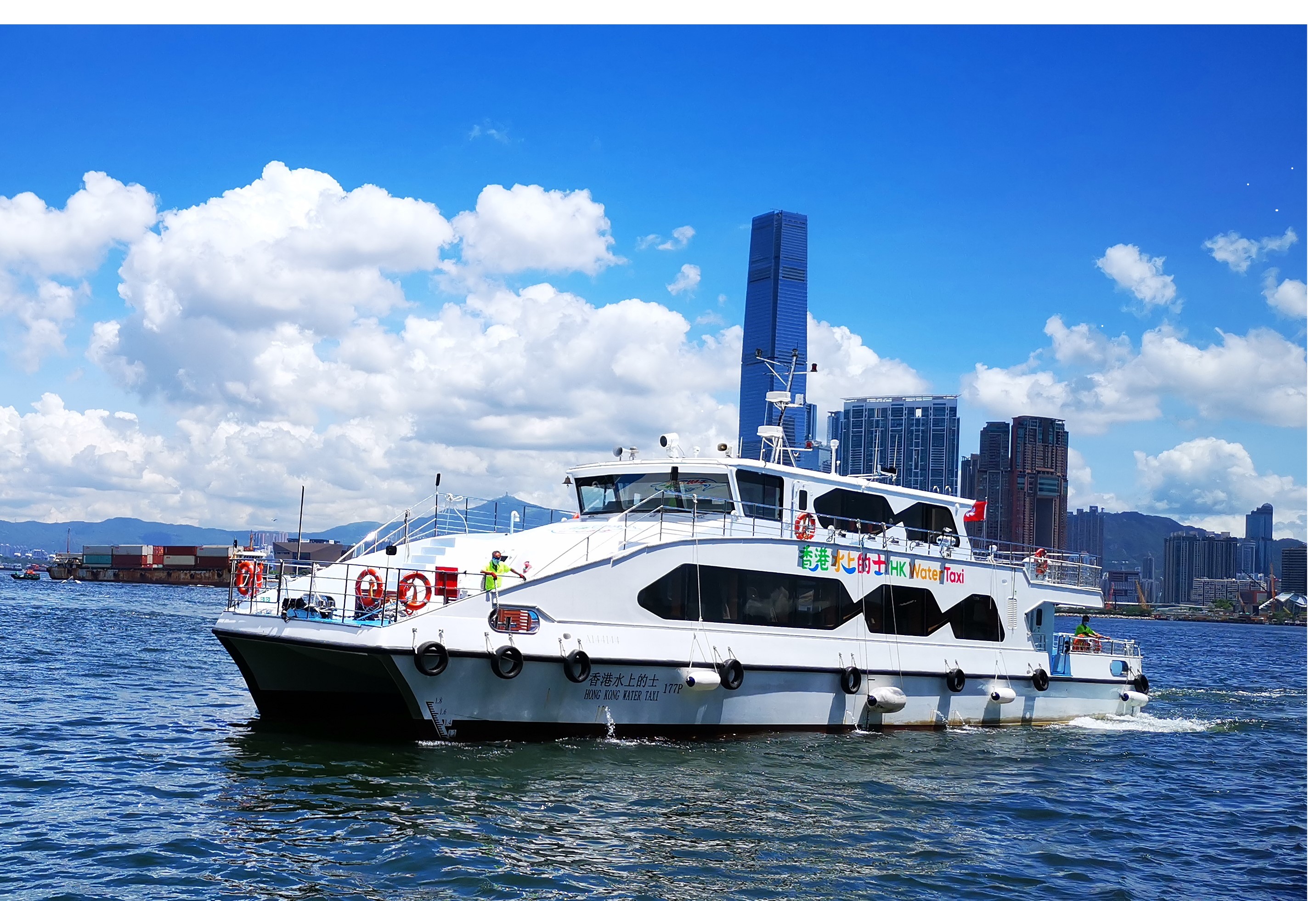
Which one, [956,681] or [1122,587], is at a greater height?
[956,681]

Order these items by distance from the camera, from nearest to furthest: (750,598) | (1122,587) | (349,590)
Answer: (750,598), (349,590), (1122,587)

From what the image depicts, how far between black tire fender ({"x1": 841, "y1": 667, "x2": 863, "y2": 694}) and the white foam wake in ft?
16.5

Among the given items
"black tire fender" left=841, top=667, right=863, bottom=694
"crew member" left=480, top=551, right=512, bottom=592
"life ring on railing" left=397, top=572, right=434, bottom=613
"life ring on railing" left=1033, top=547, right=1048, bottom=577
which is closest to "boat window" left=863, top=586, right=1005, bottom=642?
"black tire fender" left=841, top=667, right=863, bottom=694

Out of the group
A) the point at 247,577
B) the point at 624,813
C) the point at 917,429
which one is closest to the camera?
the point at 624,813

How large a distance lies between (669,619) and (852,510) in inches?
162

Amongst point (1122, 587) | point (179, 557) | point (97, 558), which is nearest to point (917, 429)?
point (179, 557)

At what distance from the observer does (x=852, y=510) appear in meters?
16.8

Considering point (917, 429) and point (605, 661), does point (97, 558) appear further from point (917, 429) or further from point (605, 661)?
point (605, 661)

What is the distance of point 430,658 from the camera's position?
12.3 metres

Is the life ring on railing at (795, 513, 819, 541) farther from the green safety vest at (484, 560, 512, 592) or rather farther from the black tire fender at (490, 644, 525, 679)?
the black tire fender at (490, 644, 525, 679)

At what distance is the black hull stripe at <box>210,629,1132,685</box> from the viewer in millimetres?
12211

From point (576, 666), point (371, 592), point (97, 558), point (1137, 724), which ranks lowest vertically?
point (97, 558)

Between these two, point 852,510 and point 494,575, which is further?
point 852,510

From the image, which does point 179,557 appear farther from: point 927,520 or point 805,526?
point 805,526
